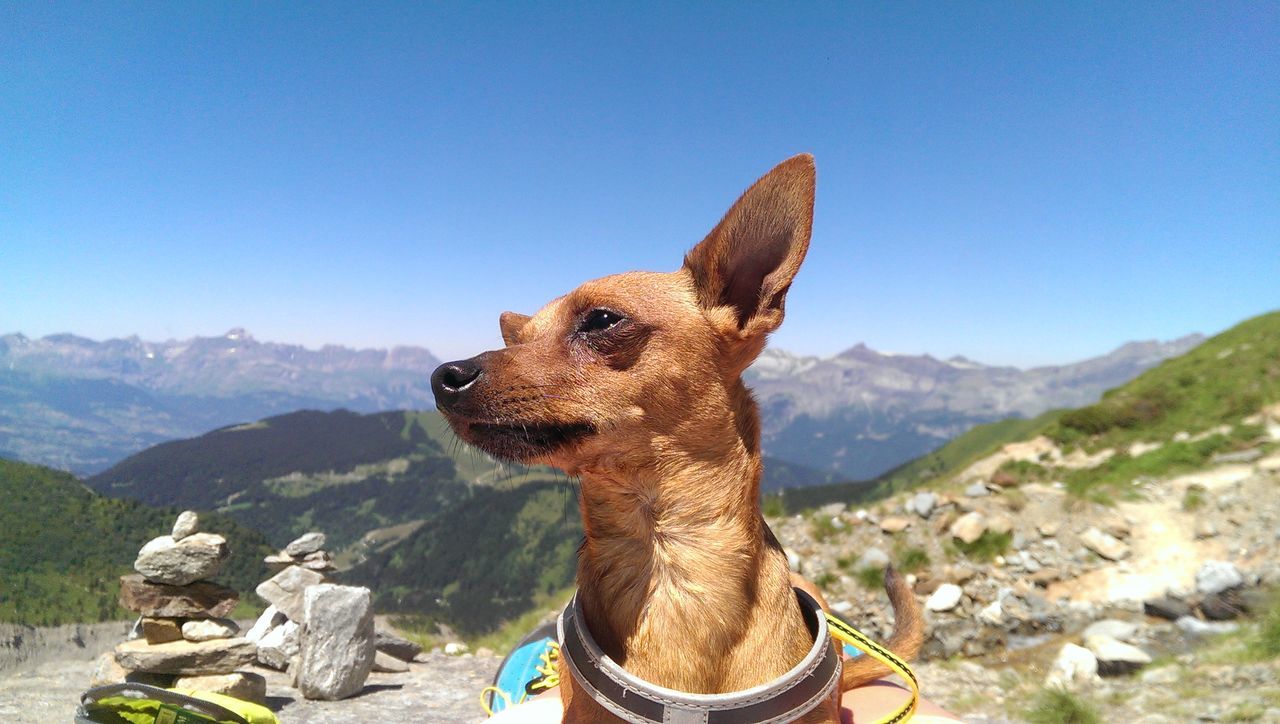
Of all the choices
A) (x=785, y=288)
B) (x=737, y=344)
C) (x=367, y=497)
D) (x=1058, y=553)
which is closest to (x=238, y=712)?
Answer: (x=737, y=344)

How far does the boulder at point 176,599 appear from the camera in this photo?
25.5ft

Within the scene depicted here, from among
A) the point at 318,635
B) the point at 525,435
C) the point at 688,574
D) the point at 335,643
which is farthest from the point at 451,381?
A: the point at 318,635

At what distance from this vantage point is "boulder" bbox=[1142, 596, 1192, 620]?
32.3 feet

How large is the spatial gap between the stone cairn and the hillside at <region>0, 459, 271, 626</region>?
0.83 metres

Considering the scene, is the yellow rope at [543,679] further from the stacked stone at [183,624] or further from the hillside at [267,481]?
the stacked stone at [183,624]

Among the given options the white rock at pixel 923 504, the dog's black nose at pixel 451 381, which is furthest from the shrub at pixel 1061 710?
the dog's black nose at pixel 451 381

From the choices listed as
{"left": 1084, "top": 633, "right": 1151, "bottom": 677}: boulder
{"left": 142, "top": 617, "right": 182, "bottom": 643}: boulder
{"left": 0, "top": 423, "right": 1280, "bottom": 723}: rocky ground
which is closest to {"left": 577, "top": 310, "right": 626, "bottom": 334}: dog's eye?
{"left": 0, "top": 423, "right": 1280, "bottom": 723}: rocky ground

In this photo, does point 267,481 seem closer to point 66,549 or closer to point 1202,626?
point 66,549

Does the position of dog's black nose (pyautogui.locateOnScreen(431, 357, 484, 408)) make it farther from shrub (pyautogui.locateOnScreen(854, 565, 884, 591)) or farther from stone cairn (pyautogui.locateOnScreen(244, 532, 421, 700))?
shrub (pyautogui.locateOnScreen(854, 565, 884, 591))

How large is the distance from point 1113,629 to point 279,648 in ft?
46.5

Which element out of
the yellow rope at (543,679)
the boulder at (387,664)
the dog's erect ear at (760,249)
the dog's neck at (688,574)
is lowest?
the boulder at (387,664)

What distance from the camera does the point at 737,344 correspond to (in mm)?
2941

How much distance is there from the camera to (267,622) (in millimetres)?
10883

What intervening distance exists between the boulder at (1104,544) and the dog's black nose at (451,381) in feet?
47.1
